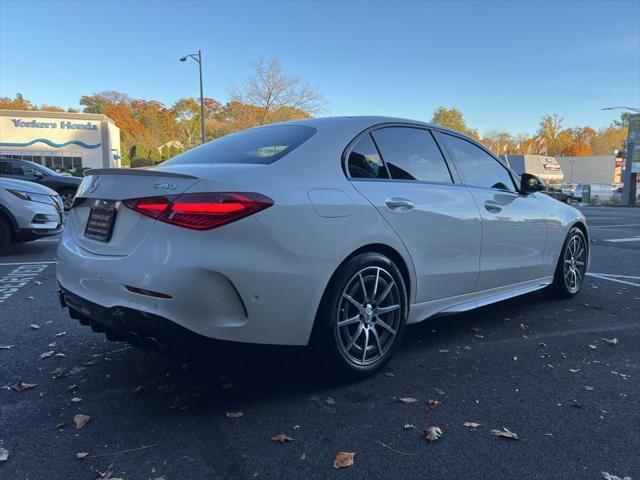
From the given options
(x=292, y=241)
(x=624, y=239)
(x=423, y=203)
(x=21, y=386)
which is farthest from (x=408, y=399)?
(x=624, y=239)

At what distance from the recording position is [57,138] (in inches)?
1609

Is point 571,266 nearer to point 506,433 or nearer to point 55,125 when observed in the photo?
point 506,433

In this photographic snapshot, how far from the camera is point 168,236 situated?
2447 mm

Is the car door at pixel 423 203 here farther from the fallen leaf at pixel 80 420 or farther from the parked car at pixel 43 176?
the parked car at pixel 43 176

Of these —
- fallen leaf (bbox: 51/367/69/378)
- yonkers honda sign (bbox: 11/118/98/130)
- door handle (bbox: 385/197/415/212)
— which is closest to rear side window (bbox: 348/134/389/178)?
door handle (bbox: 385/197/415/212)

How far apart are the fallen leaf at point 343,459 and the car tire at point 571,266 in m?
3.61

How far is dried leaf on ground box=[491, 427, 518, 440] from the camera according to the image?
8.11 feet

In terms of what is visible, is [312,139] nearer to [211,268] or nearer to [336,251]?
[336,251]

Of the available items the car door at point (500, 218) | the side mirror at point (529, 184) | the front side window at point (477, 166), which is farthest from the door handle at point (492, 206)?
the side mirror at point (529, 184)

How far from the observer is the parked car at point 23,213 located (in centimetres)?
721

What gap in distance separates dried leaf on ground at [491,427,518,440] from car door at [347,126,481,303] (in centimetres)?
107

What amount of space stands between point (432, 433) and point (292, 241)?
116cm

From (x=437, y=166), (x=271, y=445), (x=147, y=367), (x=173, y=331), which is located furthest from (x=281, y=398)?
(x=437, y=166)

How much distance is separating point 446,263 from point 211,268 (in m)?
1.82
